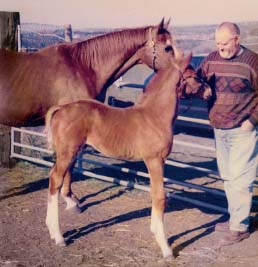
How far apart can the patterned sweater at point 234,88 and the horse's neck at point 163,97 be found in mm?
401

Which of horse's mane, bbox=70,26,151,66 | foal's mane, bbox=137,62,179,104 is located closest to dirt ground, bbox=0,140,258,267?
foal's mane, bbox=137,62,179,104

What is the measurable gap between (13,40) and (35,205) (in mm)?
2791

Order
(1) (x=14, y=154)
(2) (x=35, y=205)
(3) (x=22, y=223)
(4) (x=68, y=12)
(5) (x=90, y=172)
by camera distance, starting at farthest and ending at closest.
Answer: (1) (x=14, y=154) < (5) (x=90, y=172) < (2) (x=35, y=205) < (3) (x=22, y=223) < (4) (x=68, y=12)

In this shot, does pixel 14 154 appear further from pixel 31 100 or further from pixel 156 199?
pixel 156 199

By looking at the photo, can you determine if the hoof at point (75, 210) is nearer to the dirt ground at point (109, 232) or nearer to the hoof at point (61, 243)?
the dirt ground at point (109, 232)

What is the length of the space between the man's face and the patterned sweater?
0.08 metres

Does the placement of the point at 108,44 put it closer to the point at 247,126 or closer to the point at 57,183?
the point at 57,183

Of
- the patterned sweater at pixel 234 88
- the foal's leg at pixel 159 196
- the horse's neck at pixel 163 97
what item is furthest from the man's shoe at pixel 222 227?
the horse's neck at pixel 163 97

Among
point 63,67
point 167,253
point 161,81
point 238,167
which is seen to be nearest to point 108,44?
point 63,67

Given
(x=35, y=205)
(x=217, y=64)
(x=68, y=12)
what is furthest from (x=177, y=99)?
(x=35, y=205)

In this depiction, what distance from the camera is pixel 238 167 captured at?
4105mm

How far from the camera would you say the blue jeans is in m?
4.06

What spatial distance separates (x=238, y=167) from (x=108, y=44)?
6.86 ft

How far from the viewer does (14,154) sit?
7031 mm
